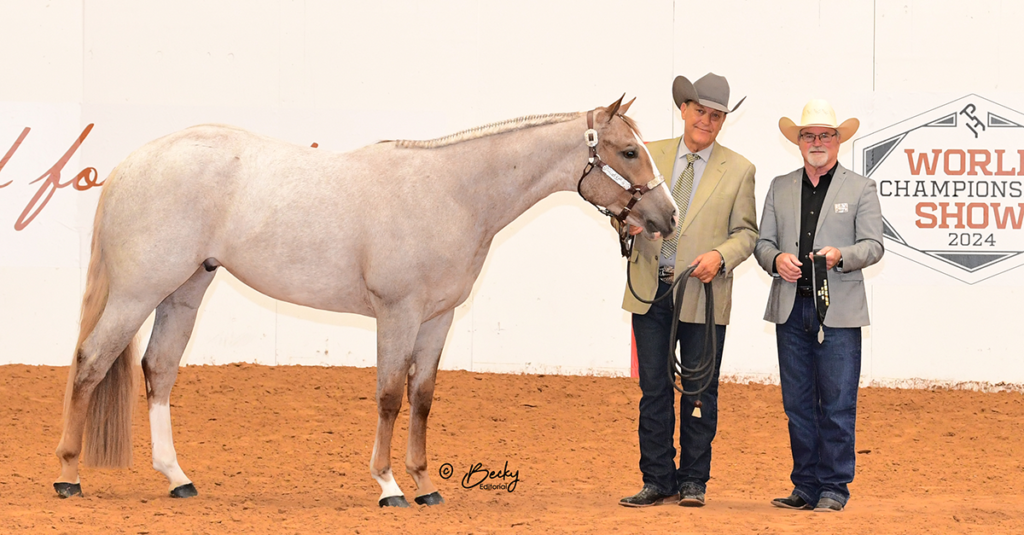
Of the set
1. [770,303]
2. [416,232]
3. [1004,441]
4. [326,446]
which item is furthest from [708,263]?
[1004,441]

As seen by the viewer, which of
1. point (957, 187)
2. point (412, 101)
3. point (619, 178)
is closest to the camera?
point (619, 178)

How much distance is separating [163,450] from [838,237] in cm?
302

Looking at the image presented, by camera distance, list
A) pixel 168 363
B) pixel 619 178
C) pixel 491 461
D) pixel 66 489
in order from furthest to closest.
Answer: pixel 491 461, pixel 168 363, pixel 66 489, pixel 619 178

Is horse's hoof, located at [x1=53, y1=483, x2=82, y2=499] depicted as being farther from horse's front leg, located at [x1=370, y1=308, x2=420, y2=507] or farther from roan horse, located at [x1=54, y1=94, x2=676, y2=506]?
horse's front leg, located at [x1=370, y1=308, x2=420, y2=507]

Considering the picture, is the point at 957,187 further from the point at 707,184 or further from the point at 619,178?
the point at 619,178

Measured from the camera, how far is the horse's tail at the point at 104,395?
160 inches

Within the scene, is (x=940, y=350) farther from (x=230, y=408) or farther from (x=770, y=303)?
(x=230, y=408)

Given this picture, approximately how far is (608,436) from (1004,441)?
241 cm

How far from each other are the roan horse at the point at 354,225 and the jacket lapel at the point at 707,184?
0.82 ft

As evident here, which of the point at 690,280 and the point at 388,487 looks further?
the point at 690,280

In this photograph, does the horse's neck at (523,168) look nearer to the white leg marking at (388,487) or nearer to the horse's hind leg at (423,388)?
the horse's hind leg at (423,388)

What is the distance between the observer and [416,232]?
3.89 m

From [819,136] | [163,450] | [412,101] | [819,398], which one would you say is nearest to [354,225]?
[163,450]

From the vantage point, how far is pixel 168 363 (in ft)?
13.9
